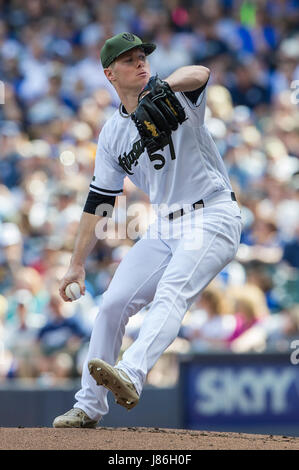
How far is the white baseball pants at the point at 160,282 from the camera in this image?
4.09m

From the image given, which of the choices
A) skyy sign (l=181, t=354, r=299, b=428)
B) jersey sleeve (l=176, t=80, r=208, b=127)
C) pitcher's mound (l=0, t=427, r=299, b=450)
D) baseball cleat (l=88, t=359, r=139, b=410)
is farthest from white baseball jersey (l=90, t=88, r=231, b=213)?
skyy sign (l=181, t=354, r=299, b=428)

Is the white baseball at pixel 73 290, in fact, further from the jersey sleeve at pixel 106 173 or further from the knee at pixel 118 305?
the jersey sleeve at pixel 106 173

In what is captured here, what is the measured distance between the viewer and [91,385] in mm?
4613

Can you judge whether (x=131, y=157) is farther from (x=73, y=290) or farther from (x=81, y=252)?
(x=73, y=290)

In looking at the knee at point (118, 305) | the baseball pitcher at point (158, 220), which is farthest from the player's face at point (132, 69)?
the knee at point (118, 305)

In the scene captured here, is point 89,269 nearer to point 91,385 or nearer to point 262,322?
point 262,322

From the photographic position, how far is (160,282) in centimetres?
424

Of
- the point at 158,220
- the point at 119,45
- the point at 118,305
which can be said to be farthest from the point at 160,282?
the point at 119,45

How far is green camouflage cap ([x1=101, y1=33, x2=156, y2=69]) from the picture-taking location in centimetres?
442

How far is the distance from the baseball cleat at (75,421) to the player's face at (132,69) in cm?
176

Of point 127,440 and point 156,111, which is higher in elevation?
point 156,111

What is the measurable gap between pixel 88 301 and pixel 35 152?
2.95m

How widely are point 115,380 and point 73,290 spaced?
958mm
